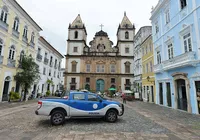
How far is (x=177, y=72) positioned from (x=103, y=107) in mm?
8268

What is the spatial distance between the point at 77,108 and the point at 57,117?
3.55 feet

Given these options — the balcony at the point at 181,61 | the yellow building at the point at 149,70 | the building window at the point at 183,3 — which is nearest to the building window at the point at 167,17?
the building window at the point at 183,3

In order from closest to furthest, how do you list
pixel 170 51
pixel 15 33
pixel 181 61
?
1. pixel 181 61
2. pixel 170 51
3. pixel 15 33

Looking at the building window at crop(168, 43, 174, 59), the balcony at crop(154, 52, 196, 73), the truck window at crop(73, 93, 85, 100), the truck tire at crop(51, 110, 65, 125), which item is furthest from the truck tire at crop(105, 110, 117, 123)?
the building window at crop(168, 43, 174, 59)

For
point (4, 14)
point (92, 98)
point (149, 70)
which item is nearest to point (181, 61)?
point (149, 70)

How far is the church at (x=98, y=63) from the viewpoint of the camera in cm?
3384

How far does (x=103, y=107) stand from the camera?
→ 6.73 meters

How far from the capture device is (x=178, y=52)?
11000 millimetres

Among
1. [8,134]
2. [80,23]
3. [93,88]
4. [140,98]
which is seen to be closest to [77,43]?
[80,23]

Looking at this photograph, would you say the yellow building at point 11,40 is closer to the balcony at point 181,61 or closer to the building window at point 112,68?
the balcony at point 181,61

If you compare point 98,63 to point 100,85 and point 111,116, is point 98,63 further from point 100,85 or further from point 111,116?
point 111,116

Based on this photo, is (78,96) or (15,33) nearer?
(78,96)

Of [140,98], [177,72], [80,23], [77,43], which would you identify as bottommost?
[140,98]

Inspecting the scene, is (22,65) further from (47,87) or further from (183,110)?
(183,110)
